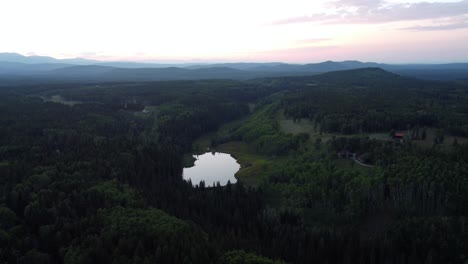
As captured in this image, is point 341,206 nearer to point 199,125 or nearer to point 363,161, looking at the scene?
point 363,161

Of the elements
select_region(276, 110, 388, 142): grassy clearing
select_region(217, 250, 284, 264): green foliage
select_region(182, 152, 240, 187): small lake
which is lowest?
select_region(182, 152, 240, 187): small lake

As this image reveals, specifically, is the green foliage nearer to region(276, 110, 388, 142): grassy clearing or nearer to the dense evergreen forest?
the dense evergreen forest

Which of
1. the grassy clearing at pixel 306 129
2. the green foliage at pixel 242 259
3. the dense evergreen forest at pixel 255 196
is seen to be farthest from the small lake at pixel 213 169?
the green foliage at pixel 242 259

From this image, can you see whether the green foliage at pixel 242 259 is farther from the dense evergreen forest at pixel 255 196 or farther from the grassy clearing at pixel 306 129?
the grassy clearing at pixel 306 129

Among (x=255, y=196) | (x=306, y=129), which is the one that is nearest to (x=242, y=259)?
(x=255, y=196)

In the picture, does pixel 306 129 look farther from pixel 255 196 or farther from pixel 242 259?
pixel 242 259

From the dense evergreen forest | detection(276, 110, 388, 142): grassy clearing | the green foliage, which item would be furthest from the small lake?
the green foliage
